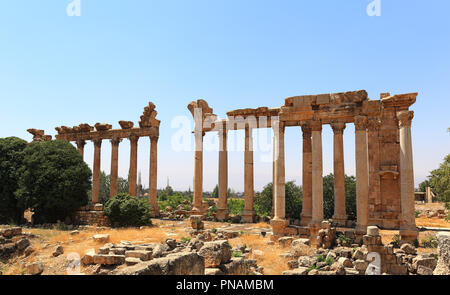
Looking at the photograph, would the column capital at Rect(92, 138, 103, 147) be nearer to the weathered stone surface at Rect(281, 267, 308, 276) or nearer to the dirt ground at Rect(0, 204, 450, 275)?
the dirt ground at Rect(0, 204, 450, 275)

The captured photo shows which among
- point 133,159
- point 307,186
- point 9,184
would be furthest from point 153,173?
point 307,186

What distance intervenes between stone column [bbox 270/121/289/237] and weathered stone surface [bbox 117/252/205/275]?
10885mm

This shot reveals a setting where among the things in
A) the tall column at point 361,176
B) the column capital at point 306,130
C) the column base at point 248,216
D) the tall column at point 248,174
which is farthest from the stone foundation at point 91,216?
the tall column at point 361,176

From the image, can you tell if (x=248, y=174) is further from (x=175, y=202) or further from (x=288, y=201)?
(x=175, y=202)

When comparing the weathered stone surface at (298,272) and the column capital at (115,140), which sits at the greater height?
the column capital at (115,140)

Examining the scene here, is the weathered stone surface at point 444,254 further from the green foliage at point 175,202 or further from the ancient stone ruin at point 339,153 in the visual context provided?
the green foliage at point 175,202

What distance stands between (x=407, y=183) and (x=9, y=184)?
96.2 feet

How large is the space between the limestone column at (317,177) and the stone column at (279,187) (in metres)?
1.85

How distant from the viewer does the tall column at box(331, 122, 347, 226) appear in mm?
23422

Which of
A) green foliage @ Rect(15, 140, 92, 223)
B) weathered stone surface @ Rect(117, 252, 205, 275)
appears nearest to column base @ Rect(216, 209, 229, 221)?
green foliage @ Rect(15, 140, 92, 223)

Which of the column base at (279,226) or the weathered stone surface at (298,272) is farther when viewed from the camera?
the column base at (279,226)

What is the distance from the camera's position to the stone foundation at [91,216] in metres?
27.2
